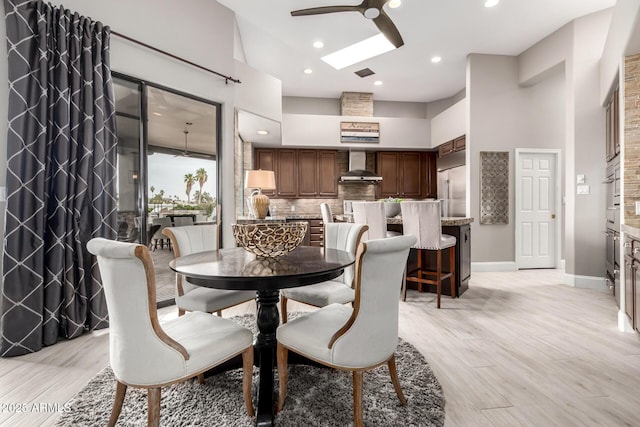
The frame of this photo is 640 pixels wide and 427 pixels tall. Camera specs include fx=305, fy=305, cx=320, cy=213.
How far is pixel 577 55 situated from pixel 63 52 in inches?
217

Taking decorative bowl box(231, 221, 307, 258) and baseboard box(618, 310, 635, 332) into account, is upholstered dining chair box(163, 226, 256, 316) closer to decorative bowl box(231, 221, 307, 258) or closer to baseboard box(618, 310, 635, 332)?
decorative bowl box(231, 221, 307, 258)

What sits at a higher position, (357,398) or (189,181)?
(189,181)

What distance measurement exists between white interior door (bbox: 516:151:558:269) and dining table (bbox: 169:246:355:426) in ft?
14.3

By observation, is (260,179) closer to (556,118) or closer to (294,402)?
(294,402)

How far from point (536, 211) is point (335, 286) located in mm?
4445

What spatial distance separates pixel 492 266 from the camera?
479 centimetres

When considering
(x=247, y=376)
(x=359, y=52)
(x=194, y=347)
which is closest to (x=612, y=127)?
(x=359, y=52)

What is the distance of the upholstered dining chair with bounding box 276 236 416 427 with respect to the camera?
4.10 feet

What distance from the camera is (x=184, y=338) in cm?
134

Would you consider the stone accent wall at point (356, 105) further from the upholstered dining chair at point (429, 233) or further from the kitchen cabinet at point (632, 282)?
the kitchen cabinet at point (632, 282)

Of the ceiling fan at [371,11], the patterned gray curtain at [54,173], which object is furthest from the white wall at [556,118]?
the patterned gray curtain at [54,173]

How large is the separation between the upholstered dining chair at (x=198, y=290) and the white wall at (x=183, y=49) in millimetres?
1311

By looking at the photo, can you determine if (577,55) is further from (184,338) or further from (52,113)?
(52,113)

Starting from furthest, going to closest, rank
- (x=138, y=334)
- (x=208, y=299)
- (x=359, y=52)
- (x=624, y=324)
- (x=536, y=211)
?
1. (x=536, y=211)
2. (x=359, y=52)
3. (x=624, y=324)
4. (x=208, y=299)
5. (x=138, y=334)
